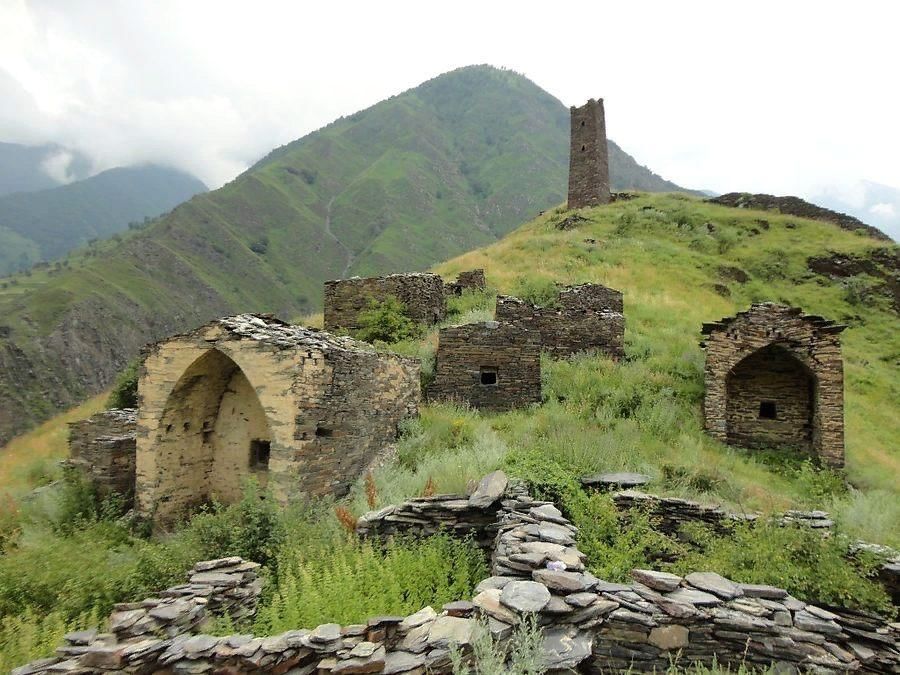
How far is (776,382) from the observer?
1053 cm

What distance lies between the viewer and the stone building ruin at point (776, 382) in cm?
954

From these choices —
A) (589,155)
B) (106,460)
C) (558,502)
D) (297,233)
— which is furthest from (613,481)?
(297,233)

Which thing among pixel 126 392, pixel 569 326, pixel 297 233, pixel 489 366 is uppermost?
pixel 297 233

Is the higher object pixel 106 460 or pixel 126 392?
pixel 126 392

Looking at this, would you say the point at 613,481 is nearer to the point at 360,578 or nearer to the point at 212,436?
the point at 360,578

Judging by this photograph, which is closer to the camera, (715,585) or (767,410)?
(715,585)

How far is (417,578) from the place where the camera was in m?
4.76

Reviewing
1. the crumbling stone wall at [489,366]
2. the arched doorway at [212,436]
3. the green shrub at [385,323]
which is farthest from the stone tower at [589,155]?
the arched doorway at [212,436]

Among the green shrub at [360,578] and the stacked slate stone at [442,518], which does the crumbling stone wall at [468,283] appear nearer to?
the stacked slate stone at [442,518]

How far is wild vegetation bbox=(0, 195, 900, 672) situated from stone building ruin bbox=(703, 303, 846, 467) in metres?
0.58

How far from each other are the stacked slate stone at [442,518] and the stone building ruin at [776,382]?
6744 mm

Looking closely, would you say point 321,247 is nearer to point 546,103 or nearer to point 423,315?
point 423,315

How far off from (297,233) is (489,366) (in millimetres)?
76415

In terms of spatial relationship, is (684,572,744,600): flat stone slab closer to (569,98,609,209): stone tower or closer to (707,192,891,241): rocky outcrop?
(707,192,891,241): rocky outcrop
